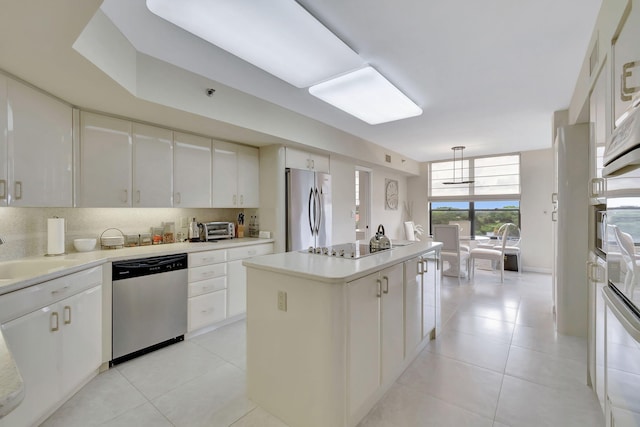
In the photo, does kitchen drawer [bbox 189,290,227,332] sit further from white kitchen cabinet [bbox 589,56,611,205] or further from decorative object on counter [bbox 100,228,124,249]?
Result: white kitchen cabinet [bbox 589,56,611,205]

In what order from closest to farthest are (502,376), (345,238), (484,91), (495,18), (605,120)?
(605,120) → (495,18) → (502,376) → (484,91) → (345,238)

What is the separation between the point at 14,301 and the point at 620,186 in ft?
9.82

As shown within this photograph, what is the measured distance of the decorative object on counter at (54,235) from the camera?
2.39 m

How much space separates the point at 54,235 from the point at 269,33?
2377 millimetres

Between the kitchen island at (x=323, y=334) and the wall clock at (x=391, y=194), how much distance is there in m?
4.53

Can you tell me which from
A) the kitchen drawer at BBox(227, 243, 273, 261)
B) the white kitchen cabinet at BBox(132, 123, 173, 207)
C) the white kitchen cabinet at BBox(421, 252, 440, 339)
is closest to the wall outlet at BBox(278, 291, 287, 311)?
the white kitchen cabinet at BBox(421, 252, 440, 339)

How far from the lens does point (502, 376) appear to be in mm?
2254

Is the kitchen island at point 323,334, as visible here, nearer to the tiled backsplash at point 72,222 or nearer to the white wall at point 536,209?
the tiled backsplash at point 72,222

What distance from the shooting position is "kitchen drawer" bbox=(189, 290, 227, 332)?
9.65 ft

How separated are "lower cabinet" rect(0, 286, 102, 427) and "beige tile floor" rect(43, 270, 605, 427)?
0.56ft

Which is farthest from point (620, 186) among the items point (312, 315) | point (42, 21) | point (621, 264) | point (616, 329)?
point (42, 21)

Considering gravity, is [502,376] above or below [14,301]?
below

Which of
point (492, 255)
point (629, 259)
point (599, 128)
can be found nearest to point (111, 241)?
point (629, 259)

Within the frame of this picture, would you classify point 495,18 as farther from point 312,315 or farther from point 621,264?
point 312,315
